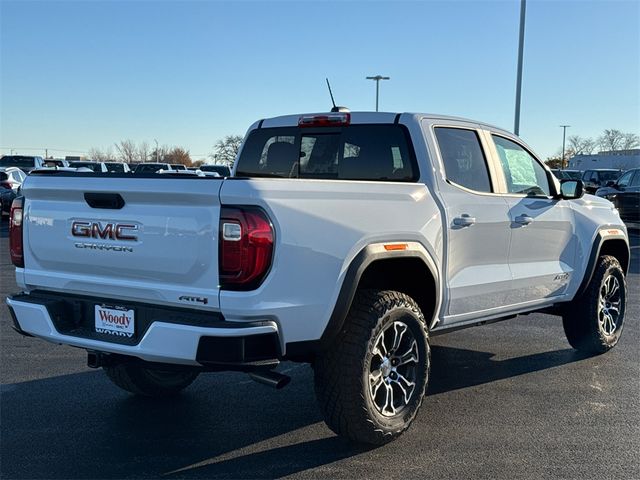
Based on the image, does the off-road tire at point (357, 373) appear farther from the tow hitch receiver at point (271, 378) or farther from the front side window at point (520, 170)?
the front side window at point (520, 170)

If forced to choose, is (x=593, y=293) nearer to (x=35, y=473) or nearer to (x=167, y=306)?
(x=167, y=306)

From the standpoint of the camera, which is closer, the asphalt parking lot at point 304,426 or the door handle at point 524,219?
the asphalt parking lot at point 304,426

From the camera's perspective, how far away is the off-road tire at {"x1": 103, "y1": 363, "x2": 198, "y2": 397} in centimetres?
492

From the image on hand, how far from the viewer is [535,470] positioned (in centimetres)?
382

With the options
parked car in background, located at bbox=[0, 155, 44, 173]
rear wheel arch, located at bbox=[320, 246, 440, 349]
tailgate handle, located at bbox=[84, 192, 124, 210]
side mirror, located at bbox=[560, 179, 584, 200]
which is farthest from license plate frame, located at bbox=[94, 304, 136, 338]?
parked car in background, located at bbox=[0, 155, 44, 173]

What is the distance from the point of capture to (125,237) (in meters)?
3.70

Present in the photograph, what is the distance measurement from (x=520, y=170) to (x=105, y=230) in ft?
11.2

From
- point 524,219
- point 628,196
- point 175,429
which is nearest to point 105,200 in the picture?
point 175,429

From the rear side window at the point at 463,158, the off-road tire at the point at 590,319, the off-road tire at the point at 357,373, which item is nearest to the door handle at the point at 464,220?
the rear side window at the point at 463,158

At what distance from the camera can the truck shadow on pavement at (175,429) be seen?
3.83 m

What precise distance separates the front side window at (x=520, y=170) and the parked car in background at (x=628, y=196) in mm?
13167

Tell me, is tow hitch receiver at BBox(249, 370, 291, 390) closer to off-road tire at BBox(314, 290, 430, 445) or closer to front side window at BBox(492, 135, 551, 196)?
off-road tire at BBox(314, 290, 430, 445)

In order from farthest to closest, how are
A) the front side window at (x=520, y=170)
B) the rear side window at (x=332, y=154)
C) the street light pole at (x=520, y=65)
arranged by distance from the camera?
1. the street light pole at (x=520, y=65)
2. the front side window at (x=520, y=170)
3. the rear side window at (x=332, y=154)

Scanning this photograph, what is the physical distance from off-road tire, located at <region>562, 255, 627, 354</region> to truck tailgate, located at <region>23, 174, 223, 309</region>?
13.2 feet
